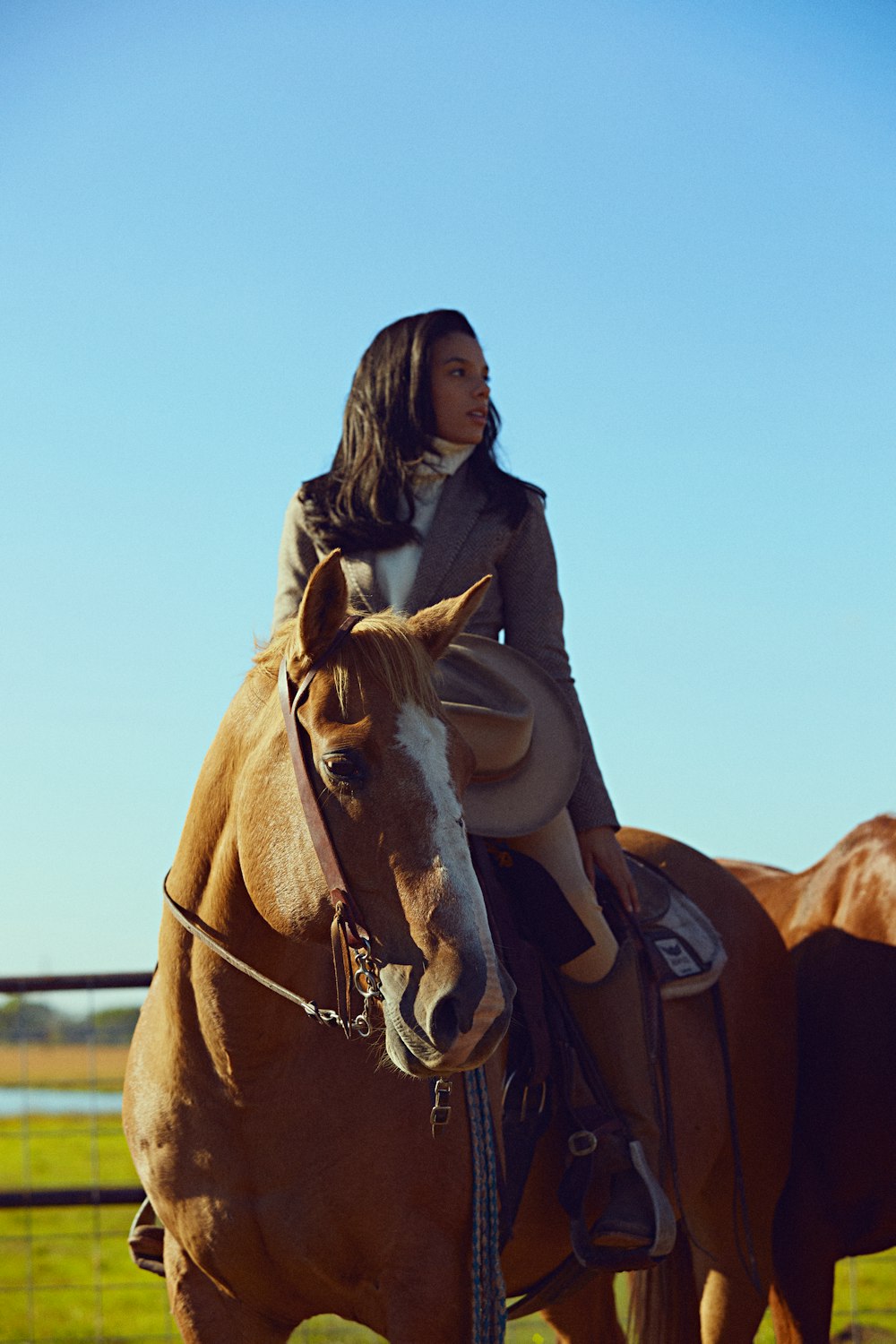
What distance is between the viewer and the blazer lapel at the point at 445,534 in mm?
3604

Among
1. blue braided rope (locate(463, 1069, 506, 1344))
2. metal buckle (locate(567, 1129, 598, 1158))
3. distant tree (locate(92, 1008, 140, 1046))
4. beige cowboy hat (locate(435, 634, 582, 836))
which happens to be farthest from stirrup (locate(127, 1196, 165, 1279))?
beige cowboy hat (locate(435, 634, 582, 836))

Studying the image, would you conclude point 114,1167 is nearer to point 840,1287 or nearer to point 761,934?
point 840,1287

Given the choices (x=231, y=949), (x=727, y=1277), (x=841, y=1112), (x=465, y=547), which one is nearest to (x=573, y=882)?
(x=465, y=547)

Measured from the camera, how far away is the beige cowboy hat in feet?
10.8

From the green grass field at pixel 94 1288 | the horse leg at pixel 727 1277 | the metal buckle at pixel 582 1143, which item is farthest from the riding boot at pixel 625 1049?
the green grass field at pixel 94 1288

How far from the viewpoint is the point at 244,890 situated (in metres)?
2.83

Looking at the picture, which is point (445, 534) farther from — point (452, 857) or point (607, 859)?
point (452, 857)

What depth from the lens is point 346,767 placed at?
2523mm

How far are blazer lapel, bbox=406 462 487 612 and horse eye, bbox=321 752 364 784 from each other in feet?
3.65

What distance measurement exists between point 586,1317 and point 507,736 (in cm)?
243

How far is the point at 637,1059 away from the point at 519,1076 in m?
0.49

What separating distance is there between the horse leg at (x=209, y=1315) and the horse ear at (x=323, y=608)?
1435 mm

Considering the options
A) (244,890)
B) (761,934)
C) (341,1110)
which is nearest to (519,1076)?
(341,1110)

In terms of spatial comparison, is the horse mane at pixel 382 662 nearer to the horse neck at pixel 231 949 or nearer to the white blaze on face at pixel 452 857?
the white blaze on face at pixel 452 857
